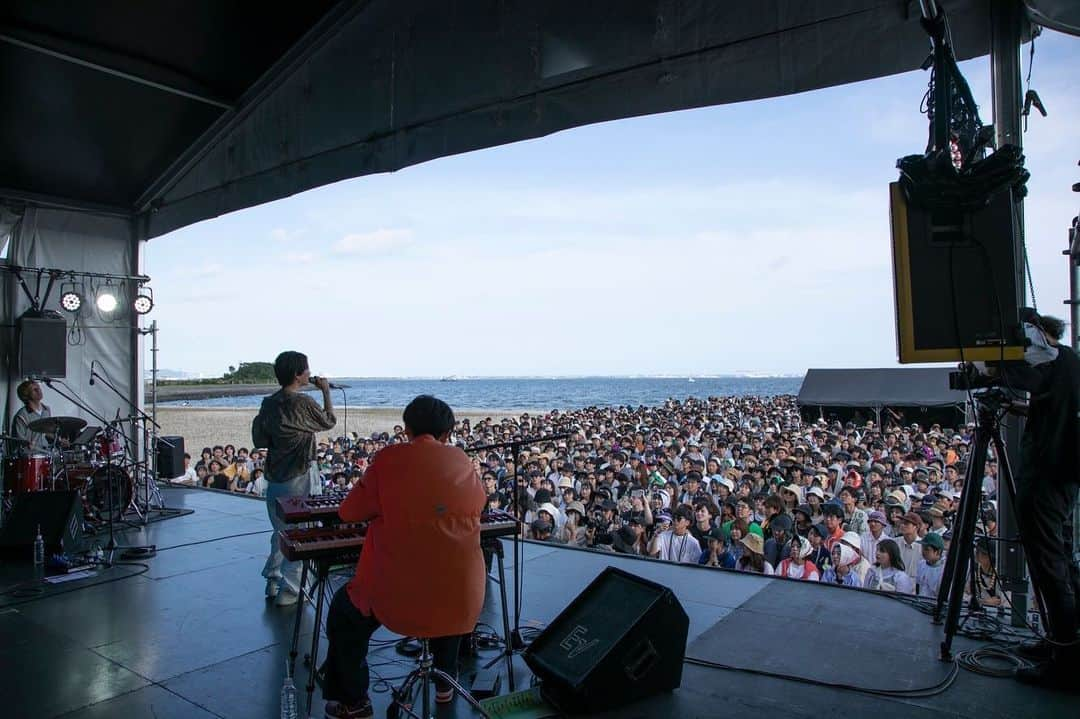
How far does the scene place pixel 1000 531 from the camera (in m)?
3.48

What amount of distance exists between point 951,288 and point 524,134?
2418 mm

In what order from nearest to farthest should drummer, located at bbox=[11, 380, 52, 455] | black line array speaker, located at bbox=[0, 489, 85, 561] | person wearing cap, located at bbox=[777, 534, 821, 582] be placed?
black line array speaker, located at bbox=[0, 489, 85, 561], person wearing cap, located at bbox=[777, 534, 821, 582], drummer, located at bbox=[11, 380, 52, 455]

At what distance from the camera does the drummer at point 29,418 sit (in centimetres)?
583

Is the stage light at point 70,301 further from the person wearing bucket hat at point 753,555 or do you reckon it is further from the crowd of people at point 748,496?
the person wearing bucket hat at point 753,555

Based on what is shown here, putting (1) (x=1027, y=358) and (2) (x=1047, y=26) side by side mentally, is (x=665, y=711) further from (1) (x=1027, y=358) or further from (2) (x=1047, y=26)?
(2) (x=1047, y=26)

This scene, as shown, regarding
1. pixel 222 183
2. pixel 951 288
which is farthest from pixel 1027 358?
pixel 222 183

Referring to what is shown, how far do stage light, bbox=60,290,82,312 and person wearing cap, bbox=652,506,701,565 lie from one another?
19.8 ft

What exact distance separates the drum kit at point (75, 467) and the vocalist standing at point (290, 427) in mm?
2620

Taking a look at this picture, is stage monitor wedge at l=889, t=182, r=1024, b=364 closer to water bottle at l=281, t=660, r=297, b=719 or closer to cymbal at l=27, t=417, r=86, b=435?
water bottle at l=281, t=660, r=297, b=719

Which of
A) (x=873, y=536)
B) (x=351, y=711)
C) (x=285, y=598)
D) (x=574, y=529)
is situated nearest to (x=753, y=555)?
(x=873, y=536)

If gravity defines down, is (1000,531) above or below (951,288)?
below

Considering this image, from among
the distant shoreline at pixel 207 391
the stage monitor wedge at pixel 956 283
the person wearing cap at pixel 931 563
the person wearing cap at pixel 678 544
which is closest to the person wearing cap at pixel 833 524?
the person wearing cap at pixel 931 563

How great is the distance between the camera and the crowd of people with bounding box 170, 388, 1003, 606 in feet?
17.7

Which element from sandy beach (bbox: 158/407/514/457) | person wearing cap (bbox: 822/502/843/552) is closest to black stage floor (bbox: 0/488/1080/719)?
person wearing cap (bbox: 822/502/843/552)
